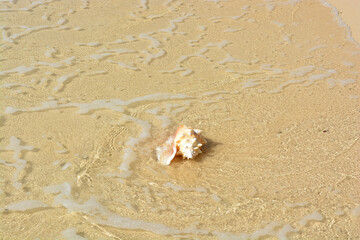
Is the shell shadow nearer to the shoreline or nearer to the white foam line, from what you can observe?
the white foam line

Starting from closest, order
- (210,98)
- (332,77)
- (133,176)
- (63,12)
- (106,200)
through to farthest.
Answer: (106,200)
(133,176)
(210,98)
(332,77)
(63,12)

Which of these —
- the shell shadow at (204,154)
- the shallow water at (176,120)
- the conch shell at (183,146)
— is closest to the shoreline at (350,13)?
the shallow water at (176,120)

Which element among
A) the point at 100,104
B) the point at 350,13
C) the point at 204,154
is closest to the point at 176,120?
the point at 204,154

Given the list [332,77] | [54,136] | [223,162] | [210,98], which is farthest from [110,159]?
[332,77]

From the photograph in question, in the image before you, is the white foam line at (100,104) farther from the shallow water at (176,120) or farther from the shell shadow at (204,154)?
the shell shadow at (204,154)

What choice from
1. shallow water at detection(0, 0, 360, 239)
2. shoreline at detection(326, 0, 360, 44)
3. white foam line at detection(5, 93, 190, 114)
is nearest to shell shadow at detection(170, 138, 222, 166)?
shallow water at detection(0, 0, 360, 239)

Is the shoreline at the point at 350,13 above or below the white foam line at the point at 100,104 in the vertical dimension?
above

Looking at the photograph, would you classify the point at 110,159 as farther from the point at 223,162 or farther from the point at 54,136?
the point at 223,162
